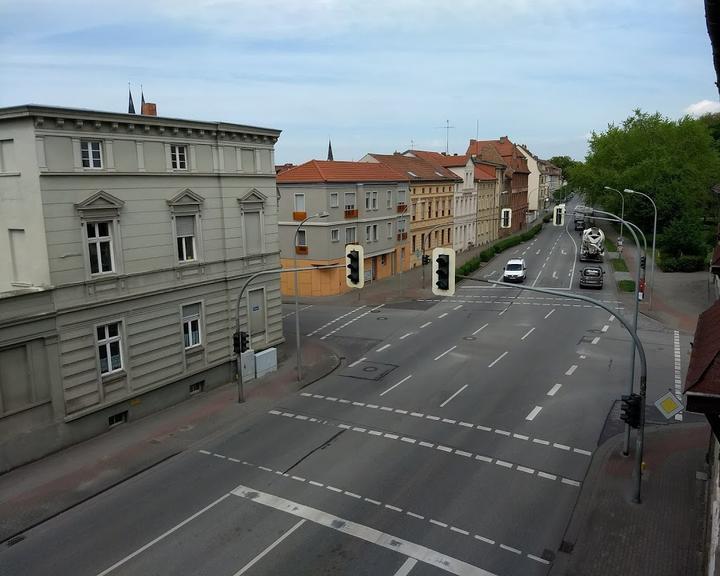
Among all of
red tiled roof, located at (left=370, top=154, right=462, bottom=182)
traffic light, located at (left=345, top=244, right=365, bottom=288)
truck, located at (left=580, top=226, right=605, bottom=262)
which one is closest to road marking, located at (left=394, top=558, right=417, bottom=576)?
traffic light, located at (left=345, top=244, right=365, bottom=288)

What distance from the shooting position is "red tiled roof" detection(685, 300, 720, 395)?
4938 mm

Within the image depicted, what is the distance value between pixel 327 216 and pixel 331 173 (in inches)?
160

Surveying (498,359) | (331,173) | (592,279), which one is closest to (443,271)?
(498,359)

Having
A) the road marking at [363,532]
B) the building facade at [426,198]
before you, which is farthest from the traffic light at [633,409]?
the building facade at [426,198]

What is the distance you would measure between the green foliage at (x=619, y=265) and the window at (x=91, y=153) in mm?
44481

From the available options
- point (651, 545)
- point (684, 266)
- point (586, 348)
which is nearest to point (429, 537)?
point (651, 545)

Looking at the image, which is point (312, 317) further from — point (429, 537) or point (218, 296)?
point (429, 537)

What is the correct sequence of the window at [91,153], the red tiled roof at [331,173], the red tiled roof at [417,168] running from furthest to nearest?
1. the red tiled roof at [417,168]
2. the red tiled roof at [331,173]
3. the window at [91,153]

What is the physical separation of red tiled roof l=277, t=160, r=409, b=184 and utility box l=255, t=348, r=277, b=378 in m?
18.8

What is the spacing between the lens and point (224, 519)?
1329 cm

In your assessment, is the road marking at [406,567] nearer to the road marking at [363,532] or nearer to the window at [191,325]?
the road marking at [363,532]

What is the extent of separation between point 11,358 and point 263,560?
9.35m

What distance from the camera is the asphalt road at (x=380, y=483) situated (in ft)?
39.1

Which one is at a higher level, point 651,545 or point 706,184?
point 706,184
